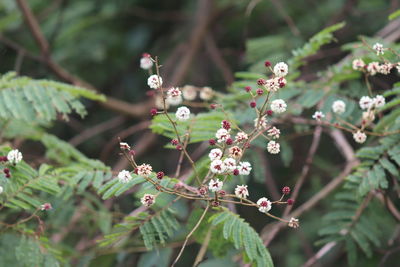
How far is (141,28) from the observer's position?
5.25m

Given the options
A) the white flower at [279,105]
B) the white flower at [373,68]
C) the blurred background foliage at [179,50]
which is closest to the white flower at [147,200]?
the white flower at [279,105]

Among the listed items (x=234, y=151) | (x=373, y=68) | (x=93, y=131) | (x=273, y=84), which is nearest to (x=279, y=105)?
(x=273, y=84)

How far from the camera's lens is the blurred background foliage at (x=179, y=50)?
4102 mm

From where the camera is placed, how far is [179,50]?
4.67 m

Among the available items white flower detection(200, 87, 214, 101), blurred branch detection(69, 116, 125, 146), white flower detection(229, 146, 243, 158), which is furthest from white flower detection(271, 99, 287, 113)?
blurred branch detection(69, 116, 125, 146)

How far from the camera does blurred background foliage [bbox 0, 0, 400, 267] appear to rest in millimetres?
4102

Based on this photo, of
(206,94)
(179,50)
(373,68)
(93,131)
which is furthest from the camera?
(179,50)

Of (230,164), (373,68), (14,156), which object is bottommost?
(230,164)

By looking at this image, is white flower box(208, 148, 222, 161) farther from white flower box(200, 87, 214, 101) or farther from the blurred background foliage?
the blurred background foliage

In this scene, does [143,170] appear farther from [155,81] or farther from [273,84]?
[273,84]

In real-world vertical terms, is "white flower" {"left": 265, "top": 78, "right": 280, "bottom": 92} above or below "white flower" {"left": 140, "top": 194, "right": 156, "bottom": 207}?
above

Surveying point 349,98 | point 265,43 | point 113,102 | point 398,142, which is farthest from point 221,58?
point 398,142

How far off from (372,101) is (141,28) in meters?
3.43

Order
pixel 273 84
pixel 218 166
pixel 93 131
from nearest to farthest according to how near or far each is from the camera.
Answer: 1. pixel 218 166
2. pixel 273 84
3. pixel 93 131
